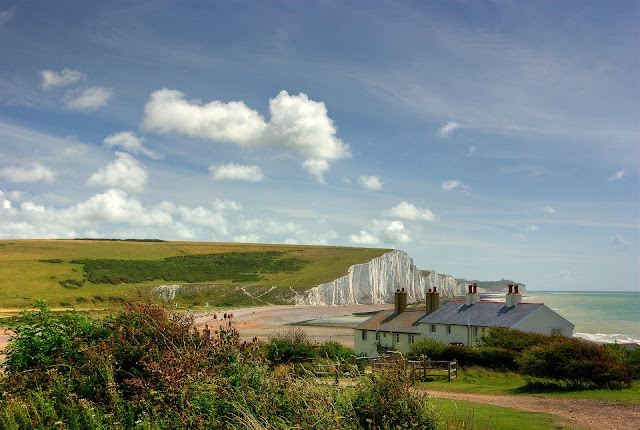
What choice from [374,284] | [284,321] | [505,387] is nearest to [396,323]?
[505,387]

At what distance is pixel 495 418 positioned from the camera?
16125 millimetres

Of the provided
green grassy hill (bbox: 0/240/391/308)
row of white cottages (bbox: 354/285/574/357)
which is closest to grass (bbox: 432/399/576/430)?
row of white cottages (bbox: 354/285/574/357)

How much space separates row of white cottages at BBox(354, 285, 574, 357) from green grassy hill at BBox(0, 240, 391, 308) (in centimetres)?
7204

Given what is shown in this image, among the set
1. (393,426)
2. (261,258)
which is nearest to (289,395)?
(393,426)

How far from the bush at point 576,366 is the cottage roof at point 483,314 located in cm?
1120

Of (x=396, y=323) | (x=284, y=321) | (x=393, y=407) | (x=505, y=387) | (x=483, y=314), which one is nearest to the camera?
(x=393, y=407)

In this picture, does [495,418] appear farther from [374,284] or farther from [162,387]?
[374,284]

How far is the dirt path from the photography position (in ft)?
51.4

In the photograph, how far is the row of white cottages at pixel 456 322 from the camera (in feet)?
120

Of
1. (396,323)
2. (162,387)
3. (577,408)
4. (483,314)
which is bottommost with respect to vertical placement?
(577,408)

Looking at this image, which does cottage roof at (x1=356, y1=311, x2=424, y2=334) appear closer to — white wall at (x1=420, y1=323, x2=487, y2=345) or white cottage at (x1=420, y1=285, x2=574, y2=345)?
white wall at (x1=420, y1=323, x2=487, y2=345)

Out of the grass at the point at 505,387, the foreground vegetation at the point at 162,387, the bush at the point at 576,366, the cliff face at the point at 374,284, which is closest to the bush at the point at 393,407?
the foreground vegetation at the point at 162,387

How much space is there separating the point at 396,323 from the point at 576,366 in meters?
19.8

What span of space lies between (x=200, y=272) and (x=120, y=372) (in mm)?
152054
